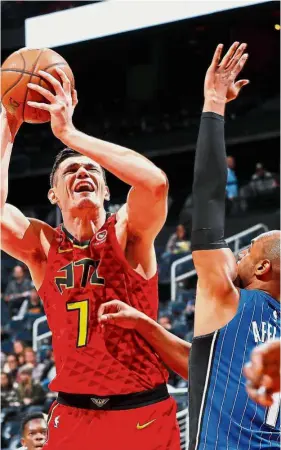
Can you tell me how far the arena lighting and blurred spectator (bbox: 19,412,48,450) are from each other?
762cm

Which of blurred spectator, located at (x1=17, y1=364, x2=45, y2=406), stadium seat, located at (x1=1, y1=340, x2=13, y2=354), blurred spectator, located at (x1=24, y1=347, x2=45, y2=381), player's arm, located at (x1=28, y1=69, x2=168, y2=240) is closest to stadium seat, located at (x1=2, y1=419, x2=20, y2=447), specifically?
blurred spectator, located at (x1=17, y1=364, x2=45, y2=406)

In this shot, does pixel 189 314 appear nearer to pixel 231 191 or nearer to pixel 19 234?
pixel 231 191

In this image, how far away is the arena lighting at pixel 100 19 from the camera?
1261cm

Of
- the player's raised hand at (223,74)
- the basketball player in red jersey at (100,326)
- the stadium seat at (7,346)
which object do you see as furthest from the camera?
the stadium seat at (7,346)

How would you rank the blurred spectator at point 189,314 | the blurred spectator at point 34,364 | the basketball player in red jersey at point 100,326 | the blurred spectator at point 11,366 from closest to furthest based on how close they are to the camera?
the basketball player in red jersey at point 100,326
the blurred spectator at point 34,364
the blurred spectator at point 189,314
the blurred spectator at point 11,366

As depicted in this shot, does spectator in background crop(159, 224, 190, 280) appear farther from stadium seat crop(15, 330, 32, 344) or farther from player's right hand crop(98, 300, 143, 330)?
player's right hand crop(98, 300, 143, 330)

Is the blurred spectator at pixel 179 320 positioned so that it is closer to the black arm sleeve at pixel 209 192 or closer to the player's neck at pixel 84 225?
the player's neck at pixel 84 225

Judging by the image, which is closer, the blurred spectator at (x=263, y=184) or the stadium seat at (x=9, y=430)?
the stadium seat at (x=9, y=430)

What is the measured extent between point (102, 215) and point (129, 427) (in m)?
1.01

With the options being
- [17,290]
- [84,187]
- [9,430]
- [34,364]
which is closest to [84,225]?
[84,187]

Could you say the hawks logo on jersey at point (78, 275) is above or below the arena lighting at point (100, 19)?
below

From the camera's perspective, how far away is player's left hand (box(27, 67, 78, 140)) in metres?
3.29

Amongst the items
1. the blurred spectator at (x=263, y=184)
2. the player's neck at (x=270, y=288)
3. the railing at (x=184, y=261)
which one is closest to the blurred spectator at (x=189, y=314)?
the railing at (x=184, y=261)

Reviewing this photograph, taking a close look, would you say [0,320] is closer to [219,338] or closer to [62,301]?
[62,301]
